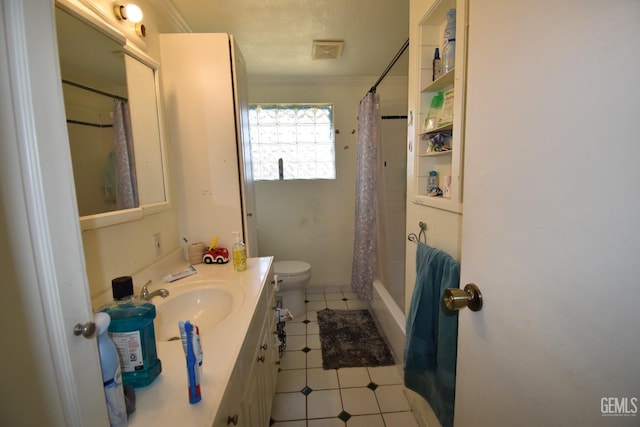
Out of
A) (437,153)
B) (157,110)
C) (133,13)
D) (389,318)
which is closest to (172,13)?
(133,13)

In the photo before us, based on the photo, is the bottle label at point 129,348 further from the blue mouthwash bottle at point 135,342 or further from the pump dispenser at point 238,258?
the pump dispenser at point 238,258

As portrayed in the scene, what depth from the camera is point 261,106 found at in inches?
103

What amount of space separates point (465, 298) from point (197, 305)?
1.05m

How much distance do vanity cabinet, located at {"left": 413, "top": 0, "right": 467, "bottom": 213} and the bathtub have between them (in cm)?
92

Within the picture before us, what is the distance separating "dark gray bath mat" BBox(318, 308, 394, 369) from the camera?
1.84 metres

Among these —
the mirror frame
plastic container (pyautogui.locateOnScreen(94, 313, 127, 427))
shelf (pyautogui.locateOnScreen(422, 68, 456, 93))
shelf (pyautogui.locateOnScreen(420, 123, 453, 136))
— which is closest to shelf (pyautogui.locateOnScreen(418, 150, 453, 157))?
shelf (pyautogui.locateOnScreen(420, 123, 453, 136))

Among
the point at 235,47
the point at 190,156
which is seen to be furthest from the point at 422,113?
the point at 190,156

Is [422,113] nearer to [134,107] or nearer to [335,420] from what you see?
[134,107]

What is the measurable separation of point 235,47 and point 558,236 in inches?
66.7

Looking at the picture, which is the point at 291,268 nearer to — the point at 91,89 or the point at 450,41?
the point at 91,89

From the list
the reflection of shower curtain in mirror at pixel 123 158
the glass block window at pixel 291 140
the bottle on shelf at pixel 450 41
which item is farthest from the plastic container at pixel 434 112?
the glass block window at pixel 291 140

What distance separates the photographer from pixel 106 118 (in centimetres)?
96

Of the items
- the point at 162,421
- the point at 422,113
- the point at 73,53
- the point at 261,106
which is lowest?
the point at 162,421

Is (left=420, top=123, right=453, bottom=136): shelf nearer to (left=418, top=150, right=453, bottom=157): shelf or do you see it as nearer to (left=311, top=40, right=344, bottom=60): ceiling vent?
(left=418, top=150, right=453, bottom=157): shelf
